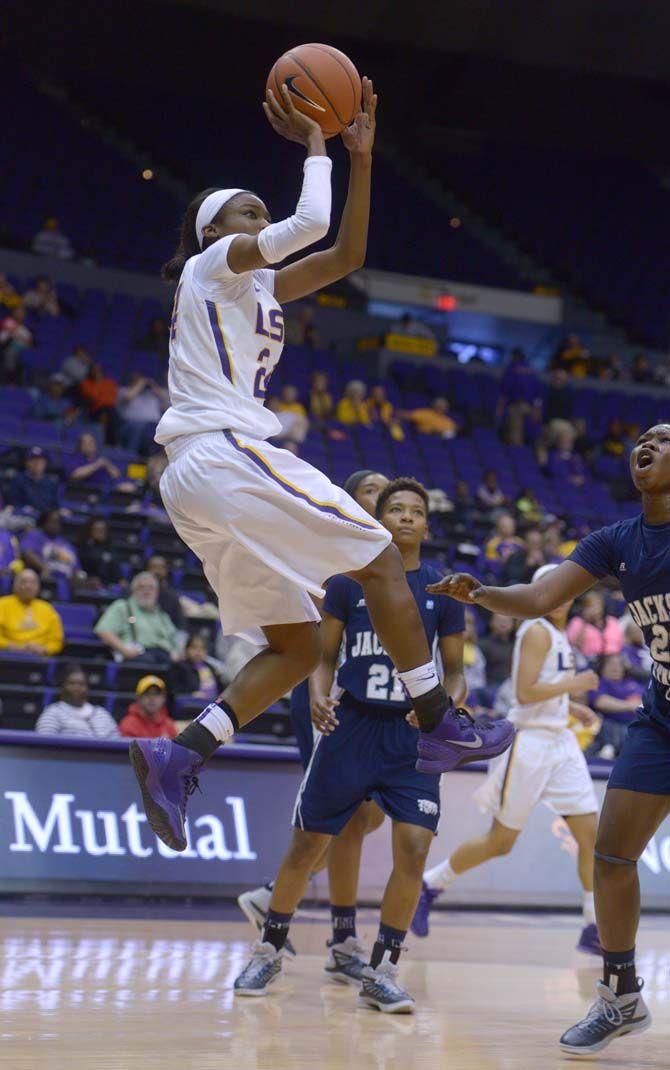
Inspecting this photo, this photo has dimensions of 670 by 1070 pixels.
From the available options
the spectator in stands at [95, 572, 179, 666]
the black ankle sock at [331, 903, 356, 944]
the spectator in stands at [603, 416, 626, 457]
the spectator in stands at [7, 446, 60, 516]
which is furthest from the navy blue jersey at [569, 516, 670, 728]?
the spectator in stands at [603, 416, 626, 457]

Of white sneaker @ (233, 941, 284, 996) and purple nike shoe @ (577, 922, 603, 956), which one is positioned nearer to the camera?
white sneaker @ (233, 941, 284, 996)

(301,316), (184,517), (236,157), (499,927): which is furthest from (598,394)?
(184,517)

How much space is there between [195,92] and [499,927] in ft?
52.8

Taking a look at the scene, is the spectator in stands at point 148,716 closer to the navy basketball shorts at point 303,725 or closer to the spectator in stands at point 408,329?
the navy basketball shorts at point 303,725

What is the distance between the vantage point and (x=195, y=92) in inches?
813

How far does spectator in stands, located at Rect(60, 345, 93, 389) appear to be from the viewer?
49.3 ft

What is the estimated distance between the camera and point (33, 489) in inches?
481

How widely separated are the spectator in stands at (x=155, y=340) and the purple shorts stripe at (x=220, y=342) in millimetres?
12635

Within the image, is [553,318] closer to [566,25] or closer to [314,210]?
[566,25]

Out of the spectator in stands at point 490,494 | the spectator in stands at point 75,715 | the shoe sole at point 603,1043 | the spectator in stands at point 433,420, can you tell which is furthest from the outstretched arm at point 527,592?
the spectator in stands at point 433,420

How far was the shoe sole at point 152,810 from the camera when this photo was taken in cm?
404

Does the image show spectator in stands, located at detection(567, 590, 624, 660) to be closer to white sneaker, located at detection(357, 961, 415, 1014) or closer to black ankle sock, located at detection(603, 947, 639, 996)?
white sneaker, located at detection(357, 961, 415, 1014)

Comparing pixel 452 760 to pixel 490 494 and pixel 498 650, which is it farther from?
pixel 490 494

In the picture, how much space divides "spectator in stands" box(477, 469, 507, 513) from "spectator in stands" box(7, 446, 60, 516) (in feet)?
19.0
